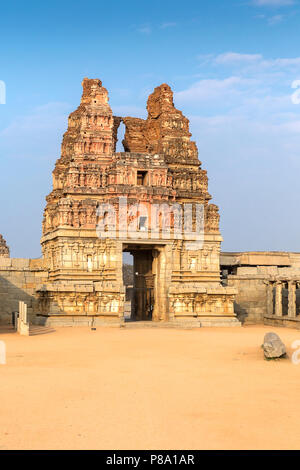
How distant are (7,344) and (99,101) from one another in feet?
66.6

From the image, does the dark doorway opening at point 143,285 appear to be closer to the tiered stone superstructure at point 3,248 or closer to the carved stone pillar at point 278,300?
the carved stone pillar at point 278,300

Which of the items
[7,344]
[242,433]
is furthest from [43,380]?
[7,344]

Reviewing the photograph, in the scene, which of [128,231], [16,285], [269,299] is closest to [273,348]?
[128,231]

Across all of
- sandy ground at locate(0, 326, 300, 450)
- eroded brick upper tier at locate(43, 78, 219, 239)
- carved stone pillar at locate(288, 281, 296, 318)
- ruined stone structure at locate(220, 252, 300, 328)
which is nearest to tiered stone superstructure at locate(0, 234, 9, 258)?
eroded brick upper tier at locate(43, 78, 219, 239)

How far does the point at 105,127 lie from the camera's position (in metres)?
35.8

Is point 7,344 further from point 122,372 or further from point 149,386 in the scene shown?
point 149,386

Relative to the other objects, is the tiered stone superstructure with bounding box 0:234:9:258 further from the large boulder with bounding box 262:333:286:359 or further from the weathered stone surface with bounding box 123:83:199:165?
the large boulder with bounding box 262:333:286:359

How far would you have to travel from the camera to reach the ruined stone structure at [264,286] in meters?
31.6

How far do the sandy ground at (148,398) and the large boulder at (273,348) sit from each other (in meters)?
0.24

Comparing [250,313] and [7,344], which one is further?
[250,313]

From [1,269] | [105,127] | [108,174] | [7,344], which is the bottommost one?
[7,344]

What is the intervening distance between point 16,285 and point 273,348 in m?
21.4

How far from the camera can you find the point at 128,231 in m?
32.7

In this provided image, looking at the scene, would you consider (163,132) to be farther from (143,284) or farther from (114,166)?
(143,284)
